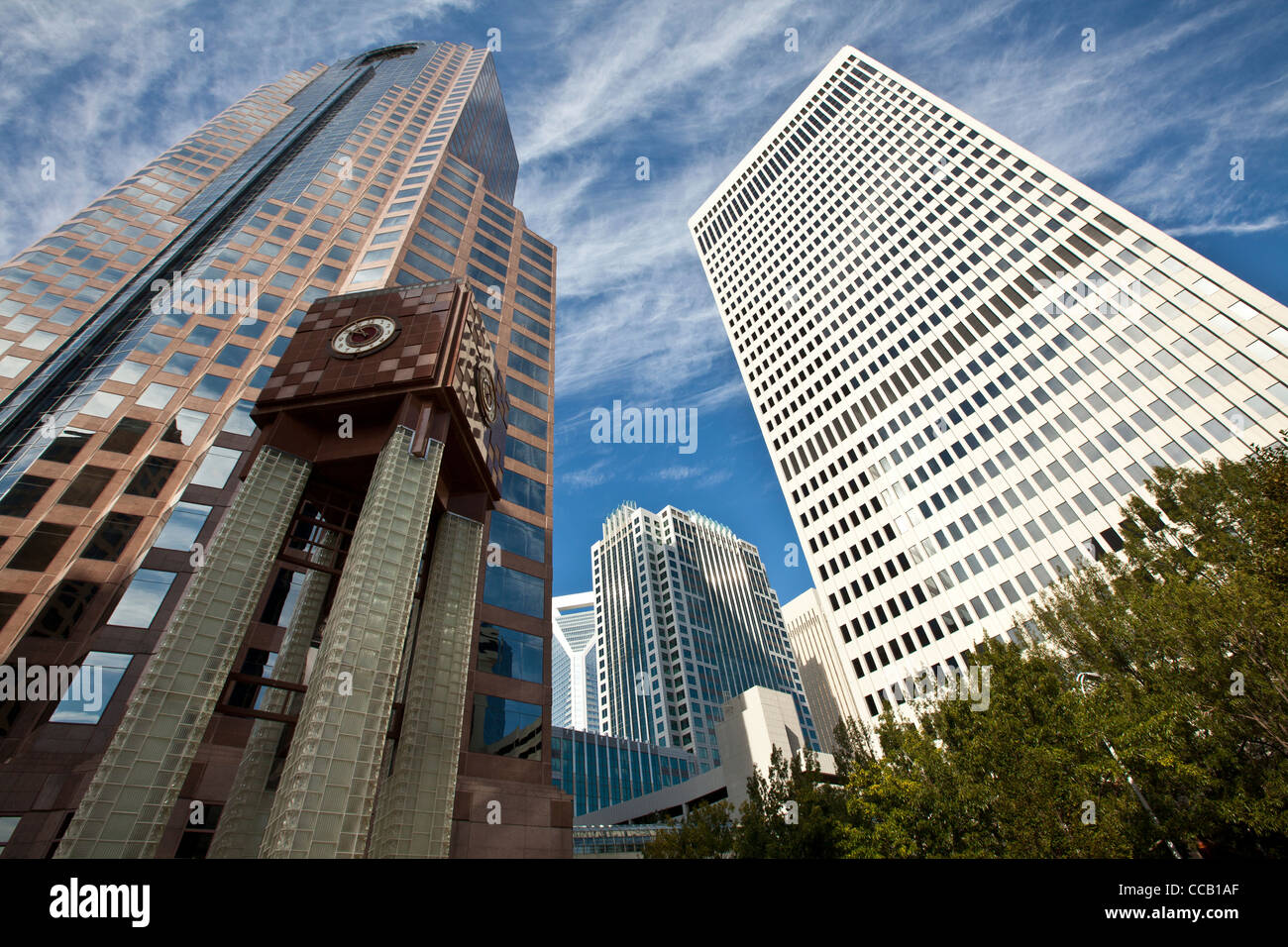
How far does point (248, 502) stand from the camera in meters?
23.6

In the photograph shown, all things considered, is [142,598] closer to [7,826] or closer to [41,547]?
[41,547]

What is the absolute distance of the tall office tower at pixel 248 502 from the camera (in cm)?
2155

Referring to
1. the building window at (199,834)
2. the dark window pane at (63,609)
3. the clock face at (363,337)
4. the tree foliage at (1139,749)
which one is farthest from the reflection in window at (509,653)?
the dark window pane at (63,609)

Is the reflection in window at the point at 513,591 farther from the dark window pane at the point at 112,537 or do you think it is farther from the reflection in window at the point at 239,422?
the dark window pane at the point at 112,537

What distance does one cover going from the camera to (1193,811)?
18.0 metres

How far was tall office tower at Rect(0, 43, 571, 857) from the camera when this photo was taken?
21547mm

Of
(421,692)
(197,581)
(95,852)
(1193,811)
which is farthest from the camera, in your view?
(421,692)

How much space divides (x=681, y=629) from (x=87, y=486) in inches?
4156

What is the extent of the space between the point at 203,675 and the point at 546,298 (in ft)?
140

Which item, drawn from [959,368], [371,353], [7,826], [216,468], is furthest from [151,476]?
[959,368]

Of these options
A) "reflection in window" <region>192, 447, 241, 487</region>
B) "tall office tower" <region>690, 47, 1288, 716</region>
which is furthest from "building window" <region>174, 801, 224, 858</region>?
"tall office tower" <region>690, 47, 1288, 716</region>

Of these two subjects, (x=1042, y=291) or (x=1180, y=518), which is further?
(x=1042, y=291)
